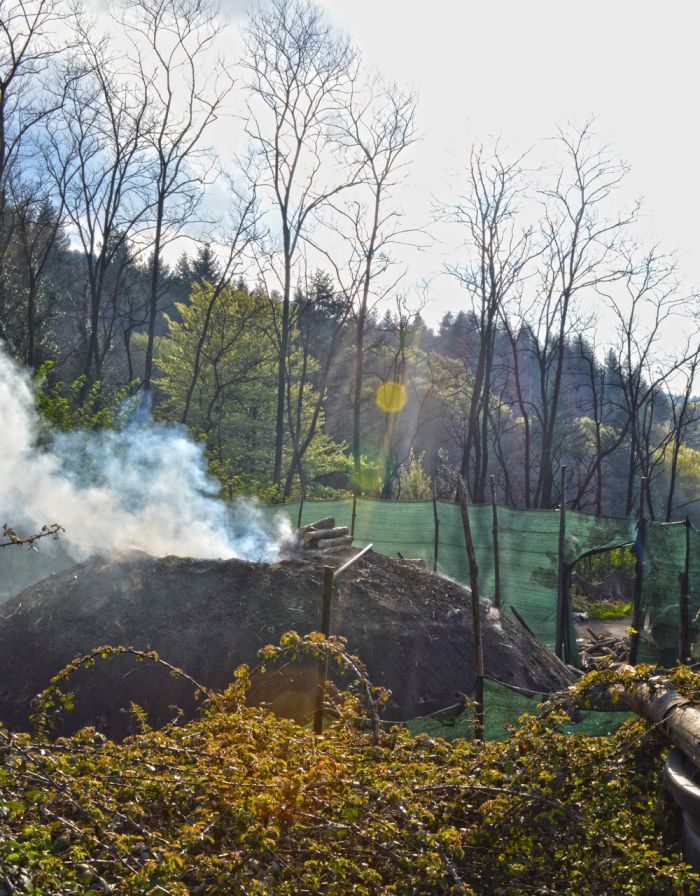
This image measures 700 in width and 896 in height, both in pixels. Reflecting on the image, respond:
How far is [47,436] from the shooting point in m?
15.1

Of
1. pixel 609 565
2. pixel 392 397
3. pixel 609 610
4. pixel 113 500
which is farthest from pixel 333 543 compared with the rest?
pixel 392 397

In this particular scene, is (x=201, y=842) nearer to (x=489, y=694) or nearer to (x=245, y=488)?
(x=489, y=694)

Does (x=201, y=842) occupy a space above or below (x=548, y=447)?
below

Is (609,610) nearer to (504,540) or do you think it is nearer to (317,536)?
(504,540)

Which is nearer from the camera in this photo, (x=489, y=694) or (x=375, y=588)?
(x=489, y=694)

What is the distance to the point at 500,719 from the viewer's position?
6.14 m

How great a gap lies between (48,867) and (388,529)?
37.1 ft

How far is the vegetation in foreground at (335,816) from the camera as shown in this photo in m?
2.96

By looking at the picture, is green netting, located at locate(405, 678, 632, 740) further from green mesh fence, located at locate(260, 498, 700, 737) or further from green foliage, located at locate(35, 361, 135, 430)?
green foliage, located at locate(35, 361, 135, 430)

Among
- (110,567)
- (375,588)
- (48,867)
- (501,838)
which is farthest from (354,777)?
(110,567)

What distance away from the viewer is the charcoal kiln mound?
806cm

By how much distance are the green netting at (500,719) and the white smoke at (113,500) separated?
5.67 metres

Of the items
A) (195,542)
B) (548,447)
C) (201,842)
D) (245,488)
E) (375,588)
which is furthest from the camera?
(548,447)

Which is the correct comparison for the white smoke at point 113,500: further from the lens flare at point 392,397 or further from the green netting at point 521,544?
the lens flare at point 392,397
